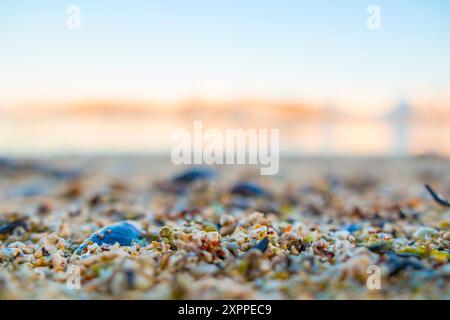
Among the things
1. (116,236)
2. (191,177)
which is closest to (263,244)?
(116,236)

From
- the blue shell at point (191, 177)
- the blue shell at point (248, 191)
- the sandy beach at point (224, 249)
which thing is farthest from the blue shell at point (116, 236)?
the blue shell at point (191, 177)

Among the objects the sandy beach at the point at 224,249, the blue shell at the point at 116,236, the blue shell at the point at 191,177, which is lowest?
the sandy beach at the point at 224,249

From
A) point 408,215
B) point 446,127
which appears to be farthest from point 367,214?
point 446,127

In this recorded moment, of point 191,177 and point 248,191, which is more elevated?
point 191,177

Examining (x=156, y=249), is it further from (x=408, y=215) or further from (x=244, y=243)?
(x=408, y=215)

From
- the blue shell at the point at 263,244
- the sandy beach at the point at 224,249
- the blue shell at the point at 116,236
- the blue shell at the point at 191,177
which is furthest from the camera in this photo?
the blue shell at the point at 191,177

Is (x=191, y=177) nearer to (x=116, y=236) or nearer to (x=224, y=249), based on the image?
(x=116, y=236)

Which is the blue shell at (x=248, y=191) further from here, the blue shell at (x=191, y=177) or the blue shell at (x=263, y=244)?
the blue shell at (x=263, y=244)

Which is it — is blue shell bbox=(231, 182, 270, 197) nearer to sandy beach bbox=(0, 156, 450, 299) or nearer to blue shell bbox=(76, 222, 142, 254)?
sandy beach bbox=(0, 156, 450, 299)

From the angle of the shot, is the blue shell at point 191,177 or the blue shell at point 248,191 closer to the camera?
the blue shell at point 248,191
